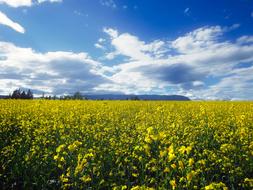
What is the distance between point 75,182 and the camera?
5.68 metres

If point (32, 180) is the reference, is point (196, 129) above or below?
above

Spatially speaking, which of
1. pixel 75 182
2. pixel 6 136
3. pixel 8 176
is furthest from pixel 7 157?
pixel 75 182

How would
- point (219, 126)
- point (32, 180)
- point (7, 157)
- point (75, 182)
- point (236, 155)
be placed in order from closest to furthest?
point (75, 182) < point (32, 180) < point (236, 155) < point (7, 157) < point (219, 126)

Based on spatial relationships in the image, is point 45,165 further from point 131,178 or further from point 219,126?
point 219,126

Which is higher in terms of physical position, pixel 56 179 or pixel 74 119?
pixel 74 119

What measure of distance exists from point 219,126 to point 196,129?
50.8 inches

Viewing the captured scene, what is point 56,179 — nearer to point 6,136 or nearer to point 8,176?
point 8,176

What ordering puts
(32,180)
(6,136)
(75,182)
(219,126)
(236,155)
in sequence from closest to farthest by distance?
(75,182)
(32,180)
(236,155)
(6,136)
(219,126)

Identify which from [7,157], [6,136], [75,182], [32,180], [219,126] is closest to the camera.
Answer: [75,182]

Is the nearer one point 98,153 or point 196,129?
point 98,153

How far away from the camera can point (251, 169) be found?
7242 mm

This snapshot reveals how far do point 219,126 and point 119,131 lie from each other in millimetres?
4078

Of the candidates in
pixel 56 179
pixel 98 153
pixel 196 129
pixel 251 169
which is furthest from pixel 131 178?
pixel 196 129

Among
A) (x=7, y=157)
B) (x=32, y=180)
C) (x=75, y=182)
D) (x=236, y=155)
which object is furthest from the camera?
A: (x=7, y=157)
